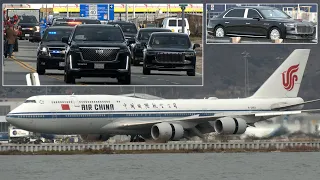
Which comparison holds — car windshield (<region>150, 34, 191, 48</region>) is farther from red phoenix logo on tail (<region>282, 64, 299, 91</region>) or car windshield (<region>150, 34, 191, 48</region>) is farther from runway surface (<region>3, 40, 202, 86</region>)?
red phoenix logo on tail (<region>282, 64, 299, 91</region>)

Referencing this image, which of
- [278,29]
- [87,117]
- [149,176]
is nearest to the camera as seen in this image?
[149,176]

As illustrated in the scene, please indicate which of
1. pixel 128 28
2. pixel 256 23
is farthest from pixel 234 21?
pixel 128 28

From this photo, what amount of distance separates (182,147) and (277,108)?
12.3 metres

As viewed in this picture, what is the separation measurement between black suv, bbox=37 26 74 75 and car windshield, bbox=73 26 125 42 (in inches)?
134

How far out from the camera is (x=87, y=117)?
180 metres

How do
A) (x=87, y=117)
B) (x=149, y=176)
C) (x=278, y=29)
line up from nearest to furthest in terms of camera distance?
1. (x=149, y=176)
2. (x=87, y=117)
3. (x=278, y=29)

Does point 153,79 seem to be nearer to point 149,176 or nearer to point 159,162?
point 159,162

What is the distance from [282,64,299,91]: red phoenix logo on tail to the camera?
19612 cm

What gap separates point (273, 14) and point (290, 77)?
31.6 feet

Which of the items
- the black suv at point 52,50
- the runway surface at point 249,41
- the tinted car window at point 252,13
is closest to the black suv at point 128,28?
the black suv at point 52,50

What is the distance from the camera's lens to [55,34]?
615 ft

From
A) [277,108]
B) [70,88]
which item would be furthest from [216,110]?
[70,88]

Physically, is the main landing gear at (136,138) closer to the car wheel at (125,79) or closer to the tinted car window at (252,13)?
the car wheel at (125,79)

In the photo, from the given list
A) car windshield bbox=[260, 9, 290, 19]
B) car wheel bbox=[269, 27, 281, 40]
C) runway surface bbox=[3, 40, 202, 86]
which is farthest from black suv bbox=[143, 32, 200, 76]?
car wheel bbox=[269, 27, 281, 40]
